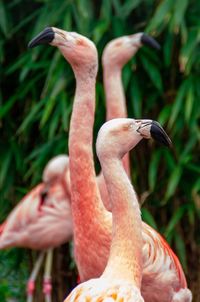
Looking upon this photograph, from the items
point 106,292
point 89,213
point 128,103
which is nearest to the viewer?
point 106,292

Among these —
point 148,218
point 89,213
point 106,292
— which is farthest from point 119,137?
point 148,218

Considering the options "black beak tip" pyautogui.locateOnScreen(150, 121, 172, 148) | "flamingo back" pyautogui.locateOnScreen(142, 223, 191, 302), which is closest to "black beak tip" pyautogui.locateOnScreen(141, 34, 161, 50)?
A: "flamingo back" pyautogui.locateOnScreen(142, 223, 191, 302)

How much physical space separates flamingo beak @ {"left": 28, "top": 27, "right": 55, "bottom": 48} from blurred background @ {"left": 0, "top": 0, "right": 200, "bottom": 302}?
1866mm

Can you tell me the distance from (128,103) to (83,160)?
231 cm

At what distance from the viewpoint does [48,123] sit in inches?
263

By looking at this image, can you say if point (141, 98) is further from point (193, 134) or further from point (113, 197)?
point (113, 197)

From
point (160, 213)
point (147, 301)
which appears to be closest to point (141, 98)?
point (160, 213)

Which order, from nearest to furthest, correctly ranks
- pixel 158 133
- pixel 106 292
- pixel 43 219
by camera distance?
1. pixel 106 292
2. pixel 158 133
3. pixel 43 219

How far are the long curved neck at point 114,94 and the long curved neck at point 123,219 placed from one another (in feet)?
6.48

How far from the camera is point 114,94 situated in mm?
5715

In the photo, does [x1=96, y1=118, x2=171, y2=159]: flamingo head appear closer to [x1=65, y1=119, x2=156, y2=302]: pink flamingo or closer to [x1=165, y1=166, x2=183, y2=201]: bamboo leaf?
[x1=65, y1=119, x2=156, y2=302]: pink flamingo

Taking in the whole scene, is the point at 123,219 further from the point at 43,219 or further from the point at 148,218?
the point at 148,218

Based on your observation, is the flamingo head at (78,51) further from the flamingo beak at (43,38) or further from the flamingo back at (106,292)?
the flamingo back at (106,292)

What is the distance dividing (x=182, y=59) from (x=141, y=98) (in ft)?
1.97
